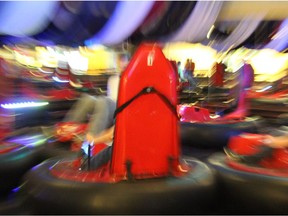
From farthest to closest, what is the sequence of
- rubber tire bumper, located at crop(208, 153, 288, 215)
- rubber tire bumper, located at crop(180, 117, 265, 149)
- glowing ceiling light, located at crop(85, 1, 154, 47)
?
rubber tire bumper, located at crop(180, 117, 265, 149) < glowing ceiling light, located at crop(85, 1, 154, 47) < rubber tire bumper, located at crop(208, 153, 288, 215)

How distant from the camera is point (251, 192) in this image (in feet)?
3.96

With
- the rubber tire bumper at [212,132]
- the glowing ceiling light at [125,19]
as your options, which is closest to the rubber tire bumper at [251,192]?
the glowing ceiling light at [125,19]

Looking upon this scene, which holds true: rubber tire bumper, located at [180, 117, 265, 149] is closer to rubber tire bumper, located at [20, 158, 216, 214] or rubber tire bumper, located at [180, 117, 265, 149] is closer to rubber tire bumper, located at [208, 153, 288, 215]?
rubber tire bumper, located at [208, 153, 288, 215]

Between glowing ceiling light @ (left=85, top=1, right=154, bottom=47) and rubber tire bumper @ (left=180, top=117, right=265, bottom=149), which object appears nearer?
glowing ceiling light @ (left=85, top=1, right=154, bottom=47)

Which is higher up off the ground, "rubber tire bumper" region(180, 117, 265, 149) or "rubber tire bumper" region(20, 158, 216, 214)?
"rubber tire bumper" region(180, 117, 265, 149)

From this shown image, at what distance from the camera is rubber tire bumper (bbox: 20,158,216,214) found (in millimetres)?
1038

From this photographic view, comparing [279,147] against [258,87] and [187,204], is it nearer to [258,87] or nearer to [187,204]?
[187,204]

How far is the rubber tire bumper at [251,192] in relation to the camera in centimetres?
116

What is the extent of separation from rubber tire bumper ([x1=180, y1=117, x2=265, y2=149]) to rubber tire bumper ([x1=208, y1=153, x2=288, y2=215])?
0.90m

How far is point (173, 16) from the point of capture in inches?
62.9

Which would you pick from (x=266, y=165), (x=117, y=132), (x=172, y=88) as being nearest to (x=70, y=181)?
(x=117, y=132)

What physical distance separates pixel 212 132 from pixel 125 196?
132 cm

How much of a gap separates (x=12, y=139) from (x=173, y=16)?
40.9 inches

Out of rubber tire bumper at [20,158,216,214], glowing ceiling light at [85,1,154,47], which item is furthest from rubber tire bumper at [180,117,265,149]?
rubber tire bumper at [20,158,216,214]
